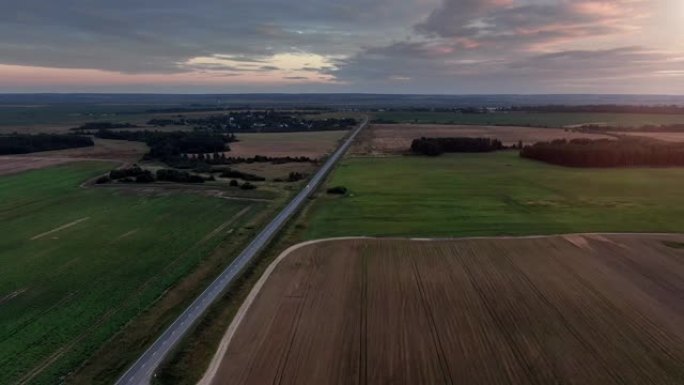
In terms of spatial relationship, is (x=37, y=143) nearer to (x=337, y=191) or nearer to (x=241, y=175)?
(x=241, y=175)

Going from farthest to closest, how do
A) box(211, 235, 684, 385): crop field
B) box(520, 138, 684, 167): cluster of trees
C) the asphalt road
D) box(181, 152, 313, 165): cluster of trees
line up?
box(181, 152, 313, 165): cluster of trees, box(520, 138, 684, 167): cluster of trees, the asphalt road, box(211, 235, 684, 385): crop field

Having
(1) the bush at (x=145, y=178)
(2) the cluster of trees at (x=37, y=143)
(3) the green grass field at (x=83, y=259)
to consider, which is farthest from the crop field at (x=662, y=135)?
(2) the cluster of trees at (x=37, y=143)

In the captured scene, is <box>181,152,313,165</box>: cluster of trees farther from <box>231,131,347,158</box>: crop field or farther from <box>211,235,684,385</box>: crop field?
<box>211,235,684,385</box>: crop field

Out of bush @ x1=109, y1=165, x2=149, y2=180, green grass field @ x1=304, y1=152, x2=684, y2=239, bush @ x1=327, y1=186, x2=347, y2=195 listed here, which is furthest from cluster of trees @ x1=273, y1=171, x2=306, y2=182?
bush @ x1=109, y1=165, x2=149, y2=180

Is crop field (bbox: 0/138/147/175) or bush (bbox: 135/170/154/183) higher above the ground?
bush (bbox: 135/170/154/183)

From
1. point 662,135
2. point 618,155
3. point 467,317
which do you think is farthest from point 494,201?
point 662,135

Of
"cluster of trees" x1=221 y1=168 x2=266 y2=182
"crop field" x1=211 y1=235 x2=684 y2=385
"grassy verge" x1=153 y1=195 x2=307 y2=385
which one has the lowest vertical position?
"cluster of trees" x1=221 y1=168 x2=266 y2=182
